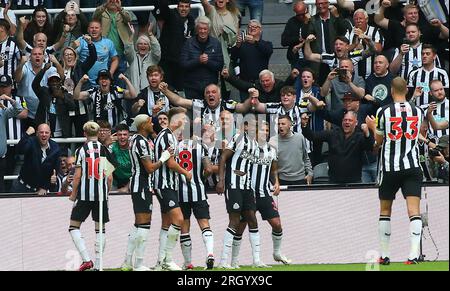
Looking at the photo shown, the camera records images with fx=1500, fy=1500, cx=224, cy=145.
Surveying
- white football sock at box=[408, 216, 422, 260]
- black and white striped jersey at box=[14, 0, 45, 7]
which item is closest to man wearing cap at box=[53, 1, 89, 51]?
black and white striped jersey at box=[14, 0, 45, 7]

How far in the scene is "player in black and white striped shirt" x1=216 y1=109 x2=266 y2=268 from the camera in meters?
17.0

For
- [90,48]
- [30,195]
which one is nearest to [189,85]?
[90,48]

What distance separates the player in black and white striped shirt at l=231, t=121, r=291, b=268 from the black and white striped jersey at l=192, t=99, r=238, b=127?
1475 mm

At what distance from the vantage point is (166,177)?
54.4ft

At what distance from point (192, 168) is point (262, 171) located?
2.70ft

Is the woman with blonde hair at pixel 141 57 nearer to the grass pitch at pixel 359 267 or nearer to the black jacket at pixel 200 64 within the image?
the black jacket at pixel 200 64

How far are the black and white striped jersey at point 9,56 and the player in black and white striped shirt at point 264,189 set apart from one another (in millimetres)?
4561

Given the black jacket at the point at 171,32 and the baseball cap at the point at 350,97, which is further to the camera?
the black jacket at the point at 171,32

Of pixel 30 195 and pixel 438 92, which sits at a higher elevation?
pixel 438 92

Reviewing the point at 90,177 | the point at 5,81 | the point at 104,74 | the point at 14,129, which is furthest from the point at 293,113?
the point at 5,81

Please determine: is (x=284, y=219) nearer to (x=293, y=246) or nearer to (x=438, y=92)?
(x=293, y=246)

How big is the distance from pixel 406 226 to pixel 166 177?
3.07 metres

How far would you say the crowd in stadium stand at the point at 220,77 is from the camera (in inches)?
716

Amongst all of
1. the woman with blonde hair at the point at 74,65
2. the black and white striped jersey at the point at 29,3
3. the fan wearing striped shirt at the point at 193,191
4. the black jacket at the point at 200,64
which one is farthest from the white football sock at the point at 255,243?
the black and white striped jersey at the point at 29,3
